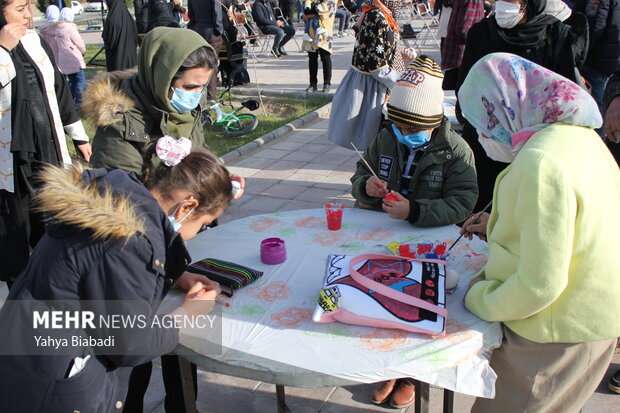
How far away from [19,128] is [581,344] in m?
2.91

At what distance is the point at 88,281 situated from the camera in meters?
1.41

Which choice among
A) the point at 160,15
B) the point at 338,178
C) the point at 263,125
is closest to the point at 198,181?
the point at 338,178

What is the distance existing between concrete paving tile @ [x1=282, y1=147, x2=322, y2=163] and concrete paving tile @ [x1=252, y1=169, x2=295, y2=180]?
396mm

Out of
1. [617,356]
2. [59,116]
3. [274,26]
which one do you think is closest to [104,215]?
[59,116]

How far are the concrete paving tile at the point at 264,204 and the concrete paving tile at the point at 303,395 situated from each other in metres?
2.36

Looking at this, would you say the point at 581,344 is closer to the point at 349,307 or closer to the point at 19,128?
the point at 349,307

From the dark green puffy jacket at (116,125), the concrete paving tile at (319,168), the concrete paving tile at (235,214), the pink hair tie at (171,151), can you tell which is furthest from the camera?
the concrete paving tile at (319,168)

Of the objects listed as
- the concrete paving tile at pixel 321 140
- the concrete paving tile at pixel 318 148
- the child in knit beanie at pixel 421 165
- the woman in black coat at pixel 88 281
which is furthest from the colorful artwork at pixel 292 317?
the concrete paving tile at pixel 321 140

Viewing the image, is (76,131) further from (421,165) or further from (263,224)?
(421,165)

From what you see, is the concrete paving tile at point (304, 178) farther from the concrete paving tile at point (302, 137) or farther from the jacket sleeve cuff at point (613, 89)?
the jacket sleeve cuff at point (613, 89)

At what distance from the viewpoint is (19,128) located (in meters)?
2.93

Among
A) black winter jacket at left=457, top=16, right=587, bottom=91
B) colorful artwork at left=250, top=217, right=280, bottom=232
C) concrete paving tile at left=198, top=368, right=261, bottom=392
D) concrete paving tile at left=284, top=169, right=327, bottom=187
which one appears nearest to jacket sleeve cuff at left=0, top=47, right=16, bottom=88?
colorful artwork at left=250, top=217, right=280, bottom=232

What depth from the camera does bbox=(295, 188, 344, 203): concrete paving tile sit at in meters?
5.05

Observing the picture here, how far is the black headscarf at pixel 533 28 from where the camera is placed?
316 centimetres
